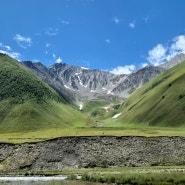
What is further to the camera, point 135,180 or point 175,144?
point 175,144

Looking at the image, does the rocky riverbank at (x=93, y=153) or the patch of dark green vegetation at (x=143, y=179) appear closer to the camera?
the patch of dark green vegetation at (x=143, y=179)

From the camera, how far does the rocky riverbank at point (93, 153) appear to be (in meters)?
90.6

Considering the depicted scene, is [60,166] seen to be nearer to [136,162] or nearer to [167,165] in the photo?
[136,162]

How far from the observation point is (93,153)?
306 ft

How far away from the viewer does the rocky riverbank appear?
90625mm

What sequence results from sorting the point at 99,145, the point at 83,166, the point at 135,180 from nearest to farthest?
the point at 135,180 < the point at 83,166 < the point at 99,145

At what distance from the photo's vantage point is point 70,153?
→ 93.9m

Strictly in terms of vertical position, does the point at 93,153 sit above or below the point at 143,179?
above

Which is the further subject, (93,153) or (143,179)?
(93,153)

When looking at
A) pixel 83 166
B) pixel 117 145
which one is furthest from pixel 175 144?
pixel 83 166

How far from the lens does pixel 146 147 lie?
95.1 meters

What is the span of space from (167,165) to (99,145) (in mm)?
18095

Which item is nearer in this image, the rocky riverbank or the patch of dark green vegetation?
the patch of dark green vegetation

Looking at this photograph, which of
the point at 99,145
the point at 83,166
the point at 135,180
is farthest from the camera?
the point at 99,145
